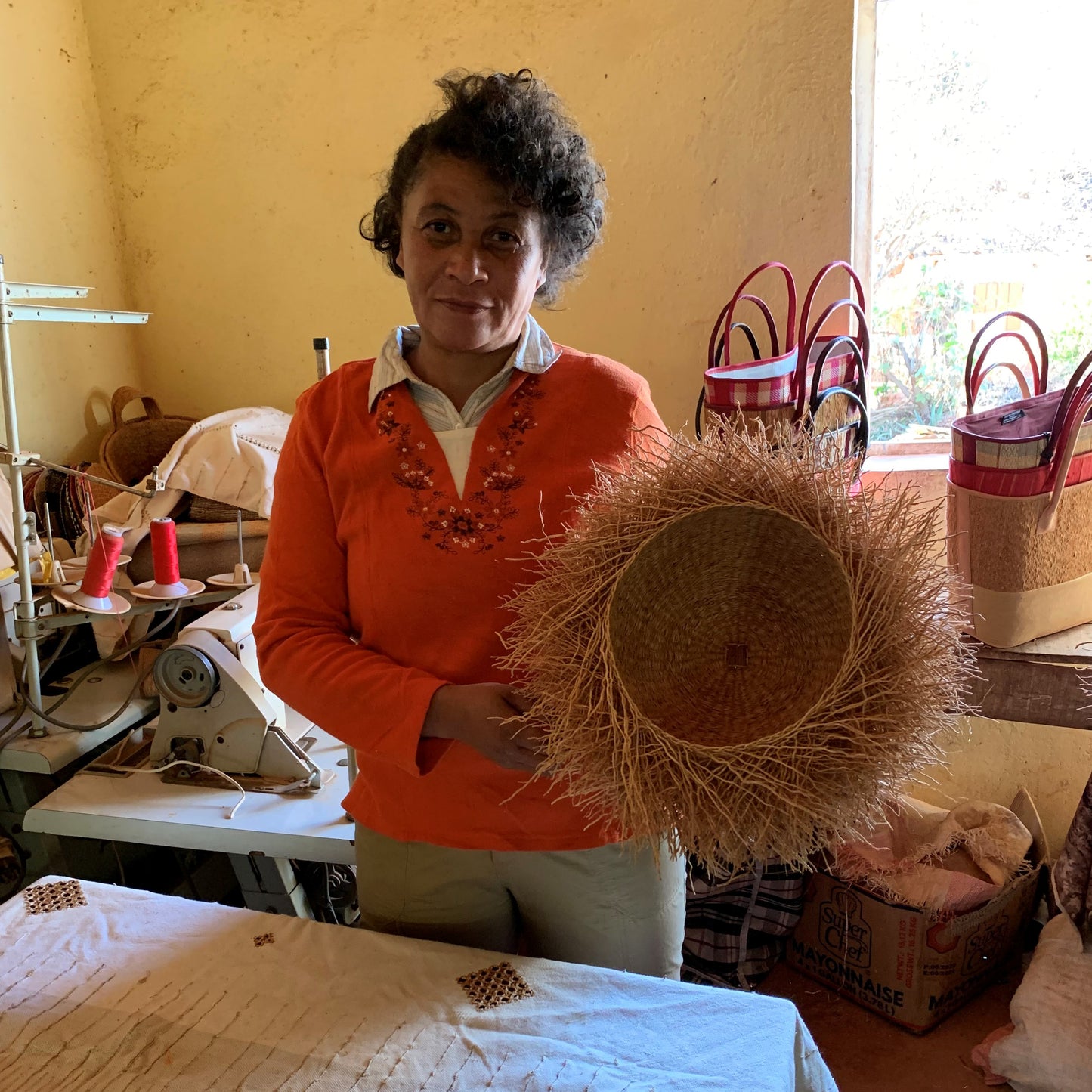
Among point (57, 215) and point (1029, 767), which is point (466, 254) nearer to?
point (57, 215)

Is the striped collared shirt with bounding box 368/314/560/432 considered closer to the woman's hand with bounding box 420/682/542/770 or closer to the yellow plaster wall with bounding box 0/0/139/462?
the woman's hand with bounding box 420/682/542/770

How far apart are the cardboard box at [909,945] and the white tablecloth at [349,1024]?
89 cm

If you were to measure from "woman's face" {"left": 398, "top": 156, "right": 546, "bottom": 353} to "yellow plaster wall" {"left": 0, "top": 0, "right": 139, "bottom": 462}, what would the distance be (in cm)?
147

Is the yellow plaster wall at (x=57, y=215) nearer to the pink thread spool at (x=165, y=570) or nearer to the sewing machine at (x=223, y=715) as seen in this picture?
the pink thread spool at (x=165, y=570)

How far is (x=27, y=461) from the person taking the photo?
1.48 metres

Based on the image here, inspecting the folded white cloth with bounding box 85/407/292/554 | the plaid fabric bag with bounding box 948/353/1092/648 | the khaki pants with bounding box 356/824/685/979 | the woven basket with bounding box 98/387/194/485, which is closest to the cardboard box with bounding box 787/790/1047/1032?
the plaid fabric bag with bounding box 948/353/1092/648

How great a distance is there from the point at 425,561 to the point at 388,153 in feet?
4.92

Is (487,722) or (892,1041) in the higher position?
(487,722)

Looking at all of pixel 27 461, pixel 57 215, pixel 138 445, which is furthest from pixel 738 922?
pixel 57 215

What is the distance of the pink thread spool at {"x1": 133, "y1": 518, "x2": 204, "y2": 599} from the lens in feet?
5.20

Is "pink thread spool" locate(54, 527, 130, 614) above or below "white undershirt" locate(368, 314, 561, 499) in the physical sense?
below

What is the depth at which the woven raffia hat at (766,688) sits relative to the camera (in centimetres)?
72

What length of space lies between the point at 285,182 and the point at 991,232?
1.64m

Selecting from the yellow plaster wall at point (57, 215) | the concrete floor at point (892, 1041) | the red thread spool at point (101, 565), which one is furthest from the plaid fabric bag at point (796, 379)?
the yellow plaster wall at point (57, 215)
